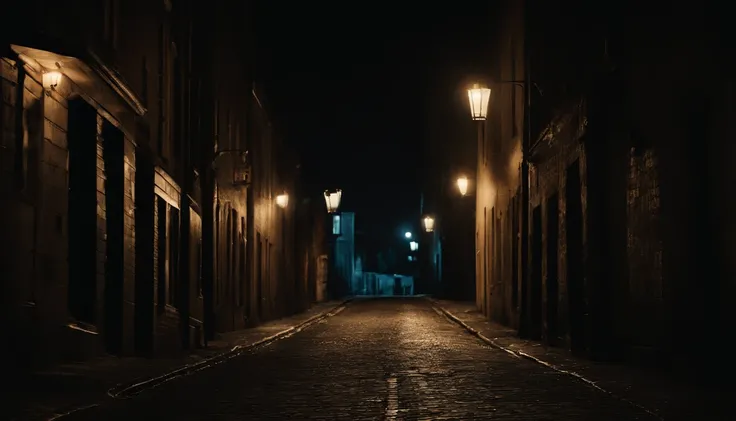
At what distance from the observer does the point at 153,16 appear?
20250 mm

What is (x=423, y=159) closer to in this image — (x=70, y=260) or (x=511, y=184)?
(x=511, y=184)

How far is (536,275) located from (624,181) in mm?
8408

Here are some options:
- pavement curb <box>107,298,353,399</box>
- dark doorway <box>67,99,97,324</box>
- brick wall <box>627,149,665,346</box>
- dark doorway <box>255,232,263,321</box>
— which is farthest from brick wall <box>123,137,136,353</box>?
dark doorway <box>255,232,263,321</box>

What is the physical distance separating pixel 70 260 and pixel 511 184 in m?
16.3

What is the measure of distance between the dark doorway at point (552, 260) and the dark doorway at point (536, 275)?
1.75 meters

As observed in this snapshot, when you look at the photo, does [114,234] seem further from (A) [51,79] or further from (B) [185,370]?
(A) [51,79]

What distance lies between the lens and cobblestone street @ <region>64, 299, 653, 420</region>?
33.8 feet

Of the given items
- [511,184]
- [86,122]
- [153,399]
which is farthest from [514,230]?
[153,399]

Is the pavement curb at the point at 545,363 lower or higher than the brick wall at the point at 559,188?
lower

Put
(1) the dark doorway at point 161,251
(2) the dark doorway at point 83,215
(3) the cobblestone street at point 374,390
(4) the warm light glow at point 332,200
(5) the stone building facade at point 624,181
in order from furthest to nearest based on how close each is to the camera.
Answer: (4) the warm light glow at point 332,200, (1) the dark doorway at point 161,251, (2) the dark doorway at point 83,215, (5) the stone building facade at point 624,181, (3) the cobblestone street at point 374,390

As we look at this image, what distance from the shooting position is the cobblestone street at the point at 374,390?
1030cm

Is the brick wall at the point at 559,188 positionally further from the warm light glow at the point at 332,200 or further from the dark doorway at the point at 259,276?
the warm light glow at the point at 332,200

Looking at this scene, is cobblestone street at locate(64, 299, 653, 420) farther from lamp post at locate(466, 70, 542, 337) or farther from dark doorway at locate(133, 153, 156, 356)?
lamp post at locate(466, 70, 542, 337)

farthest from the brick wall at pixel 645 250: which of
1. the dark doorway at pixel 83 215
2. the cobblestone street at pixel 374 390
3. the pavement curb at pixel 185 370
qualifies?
the dark doorway at pixel 83 215
